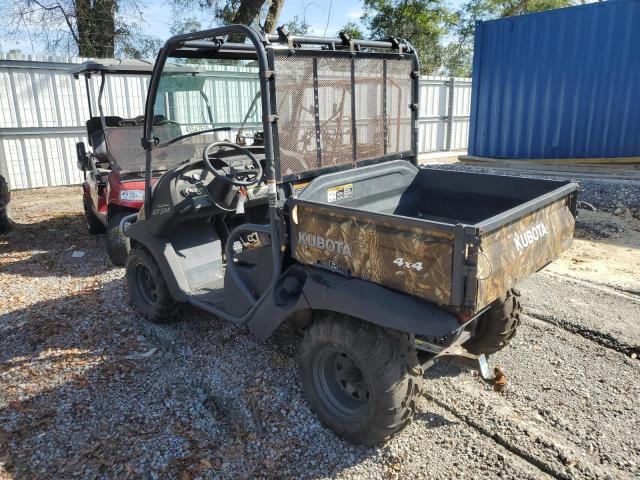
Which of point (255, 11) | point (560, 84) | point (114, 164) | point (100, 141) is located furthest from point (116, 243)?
point (255, 11)

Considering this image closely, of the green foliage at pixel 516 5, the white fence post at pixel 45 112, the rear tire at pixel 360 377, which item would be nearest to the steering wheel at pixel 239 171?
the rear tire at pixel 360 377

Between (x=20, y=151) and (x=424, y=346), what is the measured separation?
11194 millimetres

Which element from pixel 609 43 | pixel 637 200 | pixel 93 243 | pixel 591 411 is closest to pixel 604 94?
pixel 609 43

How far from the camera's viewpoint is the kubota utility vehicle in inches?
99.0

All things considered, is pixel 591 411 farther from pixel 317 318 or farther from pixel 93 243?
pixel 93 243

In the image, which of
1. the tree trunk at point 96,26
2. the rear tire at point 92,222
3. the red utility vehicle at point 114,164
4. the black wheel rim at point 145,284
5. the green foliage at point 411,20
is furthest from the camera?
the green foliage at point 411,20

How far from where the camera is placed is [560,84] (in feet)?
30.8

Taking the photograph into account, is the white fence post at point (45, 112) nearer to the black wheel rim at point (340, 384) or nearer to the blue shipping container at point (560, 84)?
the blue shipping container at point (560, 84)

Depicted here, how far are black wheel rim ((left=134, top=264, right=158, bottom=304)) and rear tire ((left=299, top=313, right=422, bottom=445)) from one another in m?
1.95

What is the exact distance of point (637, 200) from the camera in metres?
7.51

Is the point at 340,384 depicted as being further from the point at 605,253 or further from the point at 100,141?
the point at 100,141

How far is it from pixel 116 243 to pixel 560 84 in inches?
321

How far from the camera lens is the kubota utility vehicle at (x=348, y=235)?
2516mm

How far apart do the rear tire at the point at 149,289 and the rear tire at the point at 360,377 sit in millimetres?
1671
